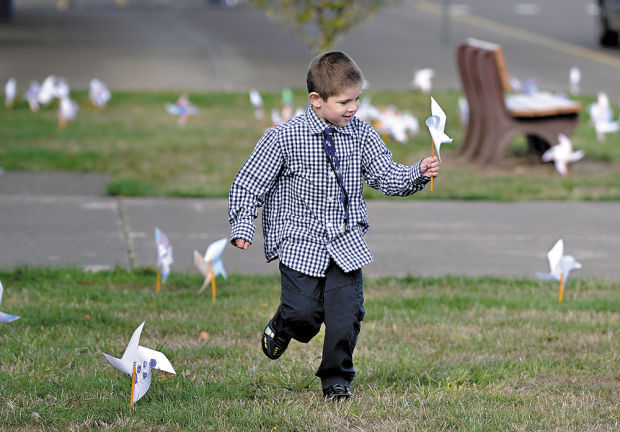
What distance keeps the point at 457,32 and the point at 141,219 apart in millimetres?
16583

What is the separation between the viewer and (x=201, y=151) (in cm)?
1055

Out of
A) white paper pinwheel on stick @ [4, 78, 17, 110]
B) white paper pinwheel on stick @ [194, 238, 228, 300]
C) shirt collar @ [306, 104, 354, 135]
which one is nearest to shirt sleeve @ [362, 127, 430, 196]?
shirt collar @ [306, 104, 354, 135]

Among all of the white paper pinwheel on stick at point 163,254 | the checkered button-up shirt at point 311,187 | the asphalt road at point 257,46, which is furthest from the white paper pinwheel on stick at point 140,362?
the asphalt road at point 257,46

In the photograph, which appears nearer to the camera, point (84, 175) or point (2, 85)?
point (84, 175)

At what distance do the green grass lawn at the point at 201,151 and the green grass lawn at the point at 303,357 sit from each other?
278 centimetres

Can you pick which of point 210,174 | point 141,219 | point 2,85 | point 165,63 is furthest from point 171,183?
point 165,63

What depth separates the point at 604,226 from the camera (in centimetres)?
779

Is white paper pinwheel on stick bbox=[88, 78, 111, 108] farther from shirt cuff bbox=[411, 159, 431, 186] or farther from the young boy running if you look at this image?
shirt cuff bbox=[411, 159, 431, 186]

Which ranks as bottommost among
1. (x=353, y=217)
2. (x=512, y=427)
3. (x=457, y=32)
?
(x=512, y=427)

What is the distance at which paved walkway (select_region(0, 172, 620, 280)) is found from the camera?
21.8ft

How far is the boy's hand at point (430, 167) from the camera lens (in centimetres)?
392

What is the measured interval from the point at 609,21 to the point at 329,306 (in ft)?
58.7

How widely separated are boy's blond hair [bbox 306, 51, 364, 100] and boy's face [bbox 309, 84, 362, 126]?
0.02m

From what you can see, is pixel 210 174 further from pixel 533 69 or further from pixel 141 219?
pixel 533 69
